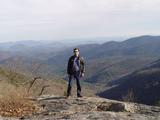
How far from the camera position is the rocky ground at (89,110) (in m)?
11.1

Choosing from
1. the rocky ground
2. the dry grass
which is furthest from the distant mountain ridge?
the dry grass

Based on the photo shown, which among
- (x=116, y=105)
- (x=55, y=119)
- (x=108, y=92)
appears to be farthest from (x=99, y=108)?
(x=108, y=92)

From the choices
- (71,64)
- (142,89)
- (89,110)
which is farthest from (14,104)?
(142,89)

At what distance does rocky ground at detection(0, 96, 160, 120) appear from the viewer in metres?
11.1

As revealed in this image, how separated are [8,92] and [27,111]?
1.05 meters

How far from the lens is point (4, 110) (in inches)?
496

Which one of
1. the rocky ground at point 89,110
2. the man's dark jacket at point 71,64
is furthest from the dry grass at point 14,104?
the man's dark jacket at point 71,64

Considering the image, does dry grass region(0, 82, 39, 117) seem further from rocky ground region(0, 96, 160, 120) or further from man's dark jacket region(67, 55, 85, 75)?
man's dark jacket region(67, 55, 85, 75)

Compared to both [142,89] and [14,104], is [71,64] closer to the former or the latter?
[14,104]

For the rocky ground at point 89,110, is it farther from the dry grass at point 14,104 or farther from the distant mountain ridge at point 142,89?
the distant mountain ridge at point 142,89

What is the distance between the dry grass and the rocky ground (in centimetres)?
40

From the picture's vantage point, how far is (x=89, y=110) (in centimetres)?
1305

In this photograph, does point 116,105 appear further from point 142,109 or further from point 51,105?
point 51,105

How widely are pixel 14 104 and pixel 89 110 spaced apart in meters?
2.56
